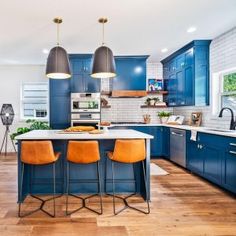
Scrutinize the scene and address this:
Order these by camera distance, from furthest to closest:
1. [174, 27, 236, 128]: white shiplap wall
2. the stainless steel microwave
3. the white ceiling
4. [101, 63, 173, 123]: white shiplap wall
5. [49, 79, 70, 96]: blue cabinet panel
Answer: [101, 63, 173, 123]: white shiplap wall
[49, 79, 70, 96]: blue cabinet panel
the stainless steel microwave
[174, 27, 236, 128]: white shiplap wall
the white ceiling

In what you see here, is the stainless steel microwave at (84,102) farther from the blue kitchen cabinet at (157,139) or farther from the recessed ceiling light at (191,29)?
the recessed ceiling light at (191,29)

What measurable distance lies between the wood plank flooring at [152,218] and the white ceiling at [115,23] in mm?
2568

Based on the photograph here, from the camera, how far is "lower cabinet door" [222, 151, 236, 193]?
3.13 metres

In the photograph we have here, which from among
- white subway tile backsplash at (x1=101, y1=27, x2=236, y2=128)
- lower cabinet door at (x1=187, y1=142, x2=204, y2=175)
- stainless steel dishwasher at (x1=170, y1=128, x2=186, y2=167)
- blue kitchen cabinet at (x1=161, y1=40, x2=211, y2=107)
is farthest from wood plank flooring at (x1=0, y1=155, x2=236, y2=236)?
blue kitchen cabinet at (x1=161, y1=40, x2=211, y2=107)

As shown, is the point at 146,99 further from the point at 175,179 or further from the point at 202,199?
the point at 202,199

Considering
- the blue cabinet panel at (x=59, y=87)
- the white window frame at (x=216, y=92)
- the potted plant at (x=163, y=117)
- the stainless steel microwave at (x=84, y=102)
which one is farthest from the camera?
the potted plant at (x=163, y=117)

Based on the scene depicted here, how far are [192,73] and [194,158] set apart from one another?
69.6 inches

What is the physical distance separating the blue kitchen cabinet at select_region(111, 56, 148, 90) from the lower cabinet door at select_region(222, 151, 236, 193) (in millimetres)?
3215

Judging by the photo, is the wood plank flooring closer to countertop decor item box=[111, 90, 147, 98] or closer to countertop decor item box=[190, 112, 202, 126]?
countertop decor item box=[190, 112, 202, 126]

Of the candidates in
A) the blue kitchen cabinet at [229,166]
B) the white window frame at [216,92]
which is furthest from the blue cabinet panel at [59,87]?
the blue kitchen cabinet at [229,166]

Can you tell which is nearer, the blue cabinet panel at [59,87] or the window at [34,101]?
the blue cabinet panel at [59,87]

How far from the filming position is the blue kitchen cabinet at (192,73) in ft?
15.7

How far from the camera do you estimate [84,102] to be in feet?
18.6

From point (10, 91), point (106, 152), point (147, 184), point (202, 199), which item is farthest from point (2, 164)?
point (202, 199)
